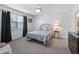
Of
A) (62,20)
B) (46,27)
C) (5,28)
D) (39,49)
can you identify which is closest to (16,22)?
(5,28)

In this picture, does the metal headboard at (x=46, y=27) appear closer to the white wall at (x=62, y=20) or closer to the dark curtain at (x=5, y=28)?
the white wall at (x=62, y=20)

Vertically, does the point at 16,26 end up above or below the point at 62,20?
below

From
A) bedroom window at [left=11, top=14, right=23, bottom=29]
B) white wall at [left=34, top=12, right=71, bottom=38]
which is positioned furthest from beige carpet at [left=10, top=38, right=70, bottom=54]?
white wall at [left=34, top=12, right=71, bottom=38]

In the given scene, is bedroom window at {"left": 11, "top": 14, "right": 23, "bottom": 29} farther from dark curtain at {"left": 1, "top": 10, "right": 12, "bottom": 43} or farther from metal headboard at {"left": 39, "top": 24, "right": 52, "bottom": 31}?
metal headboard at {"left": 39, "top": 24, "right": 52, "bottom": 31}

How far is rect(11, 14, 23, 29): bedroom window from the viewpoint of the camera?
262 inches

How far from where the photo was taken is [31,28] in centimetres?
935

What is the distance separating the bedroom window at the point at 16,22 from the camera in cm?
666

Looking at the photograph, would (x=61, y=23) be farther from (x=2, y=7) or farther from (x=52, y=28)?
(x=2, y=7)

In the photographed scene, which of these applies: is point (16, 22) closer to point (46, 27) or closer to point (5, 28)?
point (5, 28)

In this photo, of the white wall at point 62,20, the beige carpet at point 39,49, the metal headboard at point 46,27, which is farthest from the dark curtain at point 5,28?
the white wall at point 62,20

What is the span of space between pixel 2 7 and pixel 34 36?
250 cm

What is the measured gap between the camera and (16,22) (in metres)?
7.22

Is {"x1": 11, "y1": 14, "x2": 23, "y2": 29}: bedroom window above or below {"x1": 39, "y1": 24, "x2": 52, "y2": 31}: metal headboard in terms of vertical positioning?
above
